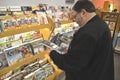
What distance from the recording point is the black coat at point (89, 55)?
175 centimetres

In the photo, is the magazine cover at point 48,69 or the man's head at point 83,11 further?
the magazine cover at point 48,69

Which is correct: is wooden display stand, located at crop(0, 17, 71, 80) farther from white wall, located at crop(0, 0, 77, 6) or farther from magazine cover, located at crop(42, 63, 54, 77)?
white wall, located at crop(0, 0, 77, 6)

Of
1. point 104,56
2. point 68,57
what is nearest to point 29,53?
point 68,57

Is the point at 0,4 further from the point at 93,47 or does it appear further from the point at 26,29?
the point at 93,47

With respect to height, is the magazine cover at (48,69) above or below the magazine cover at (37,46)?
below

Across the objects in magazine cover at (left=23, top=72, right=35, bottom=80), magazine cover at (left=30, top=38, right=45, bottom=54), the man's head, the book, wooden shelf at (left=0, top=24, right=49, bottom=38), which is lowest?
magazine cover at (left=23, top=72, right=35, bottom=80)

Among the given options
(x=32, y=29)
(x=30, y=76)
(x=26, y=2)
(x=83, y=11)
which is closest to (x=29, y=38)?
(x=32, y=29)

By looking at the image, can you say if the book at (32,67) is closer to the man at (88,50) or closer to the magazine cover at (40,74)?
the magazine cover at (40,74)

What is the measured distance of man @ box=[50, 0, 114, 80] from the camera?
69.2 inches

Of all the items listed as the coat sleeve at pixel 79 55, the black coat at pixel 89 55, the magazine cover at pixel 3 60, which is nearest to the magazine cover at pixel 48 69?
the magazine cover at pixel 3 60

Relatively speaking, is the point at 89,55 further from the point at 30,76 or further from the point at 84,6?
the point at 30,76

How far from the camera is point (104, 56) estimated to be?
6.24 ft

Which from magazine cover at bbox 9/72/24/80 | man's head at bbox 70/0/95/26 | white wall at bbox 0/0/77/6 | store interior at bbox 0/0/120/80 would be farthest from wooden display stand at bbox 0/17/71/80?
man's head at bbox 70/0/95/26

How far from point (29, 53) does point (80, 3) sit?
39.8 inches
